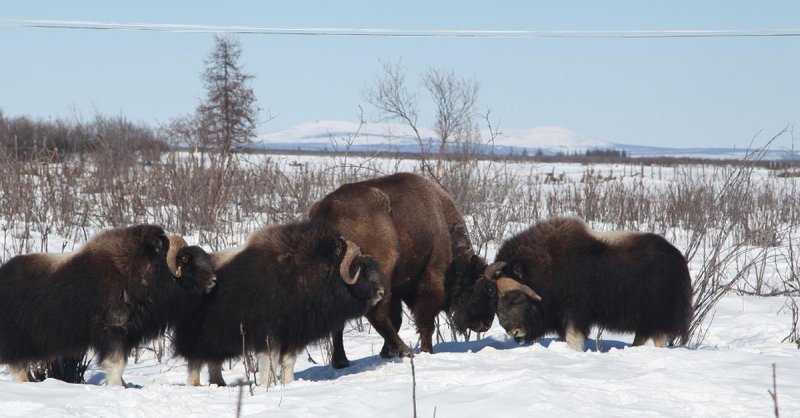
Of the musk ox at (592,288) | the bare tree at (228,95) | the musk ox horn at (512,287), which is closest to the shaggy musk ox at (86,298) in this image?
the musk ox horn at (512,287)

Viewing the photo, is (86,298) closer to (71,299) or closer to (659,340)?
(71,299)

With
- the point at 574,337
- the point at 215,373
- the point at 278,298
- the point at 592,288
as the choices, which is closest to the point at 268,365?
the point at 278,298

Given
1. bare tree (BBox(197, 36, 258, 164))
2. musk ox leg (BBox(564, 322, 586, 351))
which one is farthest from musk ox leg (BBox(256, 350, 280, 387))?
bare tree (BBox(197, 36, 258, 164))

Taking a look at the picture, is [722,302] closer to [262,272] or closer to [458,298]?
[458,298]

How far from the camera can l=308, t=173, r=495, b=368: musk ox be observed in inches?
320

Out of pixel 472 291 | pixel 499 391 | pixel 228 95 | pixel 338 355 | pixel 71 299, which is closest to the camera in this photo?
pixel 499 391

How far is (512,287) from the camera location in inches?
350

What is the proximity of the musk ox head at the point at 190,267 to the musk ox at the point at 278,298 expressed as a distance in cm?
16

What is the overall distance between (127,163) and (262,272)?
14968 millimetres

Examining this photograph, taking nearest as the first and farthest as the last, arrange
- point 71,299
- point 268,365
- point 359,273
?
1. point 71,299
2. point 268,365
3. point 359,273

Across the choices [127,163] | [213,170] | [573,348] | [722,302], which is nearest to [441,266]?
[573,348]

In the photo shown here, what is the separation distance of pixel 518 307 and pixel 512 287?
0.18 m

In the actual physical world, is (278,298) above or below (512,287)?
above

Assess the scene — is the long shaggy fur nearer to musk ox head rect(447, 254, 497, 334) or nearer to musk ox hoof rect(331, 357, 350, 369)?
musk ox hoof rect(331, 357, 350, 369)
